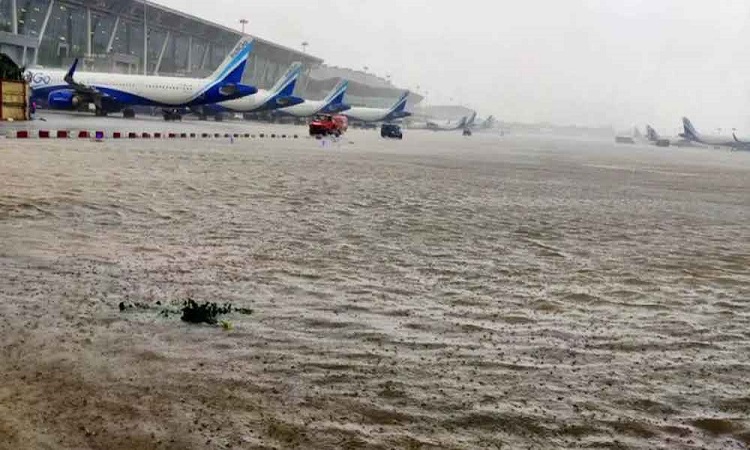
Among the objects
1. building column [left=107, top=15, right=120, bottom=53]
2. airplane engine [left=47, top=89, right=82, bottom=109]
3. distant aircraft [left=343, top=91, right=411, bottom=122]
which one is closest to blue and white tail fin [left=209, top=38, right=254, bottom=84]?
airplane engine [left=47, top=89, right=82, bottom=109]

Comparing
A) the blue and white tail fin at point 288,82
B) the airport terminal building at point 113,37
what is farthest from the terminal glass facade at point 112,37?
the blue and white tail fin at point 288,82

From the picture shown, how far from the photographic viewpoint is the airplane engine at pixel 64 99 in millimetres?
62656

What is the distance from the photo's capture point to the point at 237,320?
6.21 m

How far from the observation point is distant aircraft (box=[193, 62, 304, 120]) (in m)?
77.9

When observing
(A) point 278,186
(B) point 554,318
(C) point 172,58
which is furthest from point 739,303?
(C) point 172,58

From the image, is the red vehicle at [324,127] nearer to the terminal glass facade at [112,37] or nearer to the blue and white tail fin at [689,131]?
the terminal glass facade at [112,37]

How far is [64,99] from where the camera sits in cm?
6269

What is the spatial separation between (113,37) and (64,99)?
3810 centimetres

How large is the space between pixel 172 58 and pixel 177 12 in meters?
9.99

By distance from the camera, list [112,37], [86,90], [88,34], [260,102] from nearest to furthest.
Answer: [86,90] → [260,102] → [88,34] → [112,37]

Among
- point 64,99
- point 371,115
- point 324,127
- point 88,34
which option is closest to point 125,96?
point 64,99

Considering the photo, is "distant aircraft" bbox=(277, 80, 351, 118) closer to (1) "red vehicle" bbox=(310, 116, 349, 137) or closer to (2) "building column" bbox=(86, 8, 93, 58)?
(2) "building column" bbox=(86, 8, 93, 58)

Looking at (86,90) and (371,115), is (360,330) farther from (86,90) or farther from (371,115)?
(371,115)

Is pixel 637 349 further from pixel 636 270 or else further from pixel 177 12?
pixel 177 12
